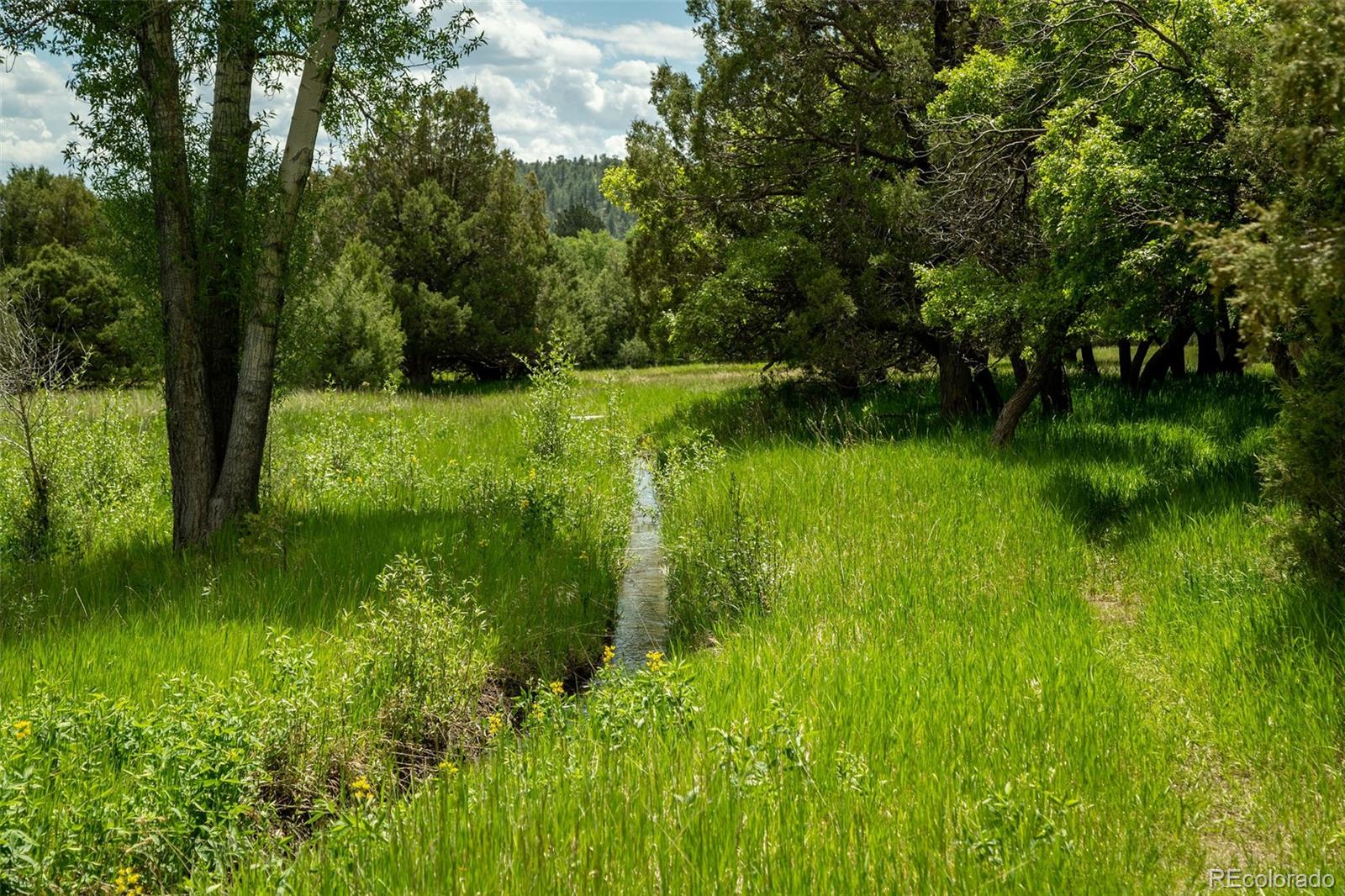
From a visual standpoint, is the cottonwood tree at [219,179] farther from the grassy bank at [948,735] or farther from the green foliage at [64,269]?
the green foliage at [64,269]

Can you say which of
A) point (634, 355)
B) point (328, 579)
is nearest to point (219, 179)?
point (328, 579)

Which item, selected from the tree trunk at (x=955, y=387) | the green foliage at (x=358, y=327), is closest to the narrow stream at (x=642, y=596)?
the tree trunk at (x=955, y=387)

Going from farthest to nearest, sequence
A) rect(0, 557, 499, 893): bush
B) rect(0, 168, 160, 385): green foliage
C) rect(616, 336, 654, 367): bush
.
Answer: rect(616, 336, 654, 367): bush → rect(0, 168, 160, 385): green foliage → rect(0, 557, 499, 893): bush

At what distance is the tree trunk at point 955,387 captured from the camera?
14.7 m

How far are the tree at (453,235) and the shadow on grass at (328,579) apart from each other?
23055 mm

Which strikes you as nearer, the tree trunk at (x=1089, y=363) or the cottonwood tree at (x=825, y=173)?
the cottonwood tree at (x=825, y=173)

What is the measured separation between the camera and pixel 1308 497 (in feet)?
18.9

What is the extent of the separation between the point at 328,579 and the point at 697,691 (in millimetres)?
3774

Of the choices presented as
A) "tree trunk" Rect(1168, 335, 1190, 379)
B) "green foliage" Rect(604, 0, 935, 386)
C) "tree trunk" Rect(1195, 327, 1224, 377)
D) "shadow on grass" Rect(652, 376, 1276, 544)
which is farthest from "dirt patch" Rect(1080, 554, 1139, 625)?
"tree trunk" Rect(1195, 327, 1224, 377)

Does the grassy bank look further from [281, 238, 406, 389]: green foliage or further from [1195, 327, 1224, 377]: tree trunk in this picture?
[281, 238, 406, 389]: green foliage

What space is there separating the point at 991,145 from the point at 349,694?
973 cm

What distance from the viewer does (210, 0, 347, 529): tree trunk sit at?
8234 millimetres

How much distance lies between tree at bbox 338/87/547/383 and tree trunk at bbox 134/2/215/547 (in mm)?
23209

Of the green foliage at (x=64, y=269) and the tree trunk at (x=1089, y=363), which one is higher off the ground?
the green foliage at (x=64, y=269)
